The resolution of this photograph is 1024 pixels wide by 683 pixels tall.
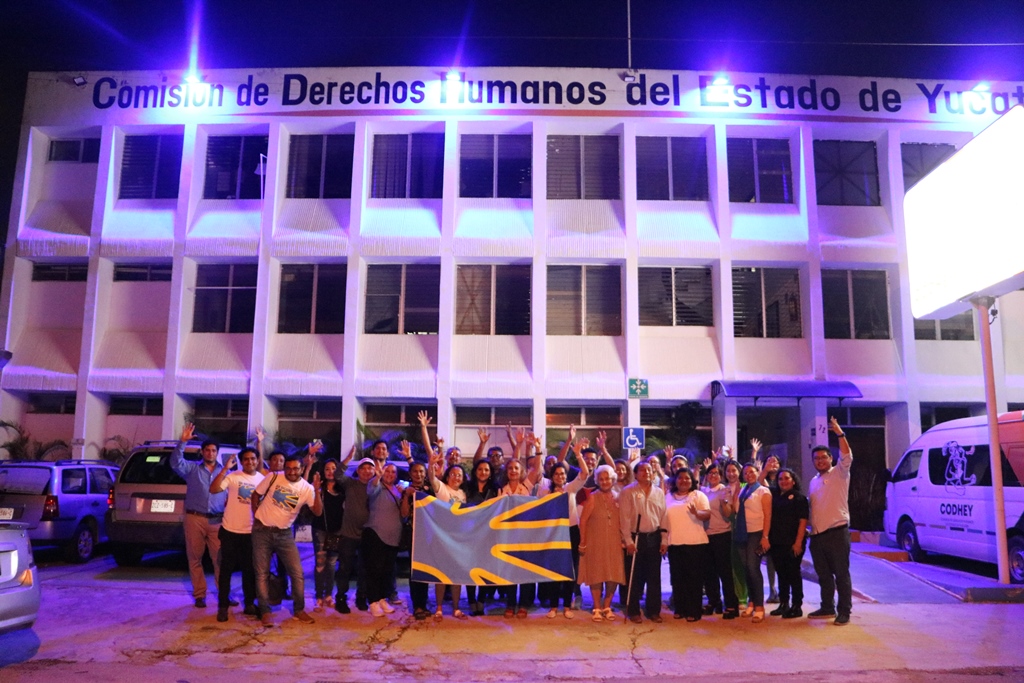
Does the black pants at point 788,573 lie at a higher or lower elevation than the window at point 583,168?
lower

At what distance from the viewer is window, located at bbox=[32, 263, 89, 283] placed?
18953 millimetres

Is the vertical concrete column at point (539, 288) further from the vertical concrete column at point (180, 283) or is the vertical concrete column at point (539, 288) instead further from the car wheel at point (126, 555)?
the car wheel at point (126, 555)

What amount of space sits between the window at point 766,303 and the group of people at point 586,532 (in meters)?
9.47

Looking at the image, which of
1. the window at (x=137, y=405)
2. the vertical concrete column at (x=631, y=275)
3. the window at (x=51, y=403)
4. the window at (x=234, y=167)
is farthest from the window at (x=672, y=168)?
the window at (x=51, y=403)

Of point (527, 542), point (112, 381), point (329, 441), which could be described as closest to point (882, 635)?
point (527, 542)

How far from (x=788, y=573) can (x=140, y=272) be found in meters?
16.5

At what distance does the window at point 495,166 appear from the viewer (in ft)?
60.6

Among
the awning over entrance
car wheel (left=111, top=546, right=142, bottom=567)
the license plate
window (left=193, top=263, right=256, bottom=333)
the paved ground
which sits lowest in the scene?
the paved ground

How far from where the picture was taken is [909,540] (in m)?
12.8

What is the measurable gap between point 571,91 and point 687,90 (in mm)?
2753

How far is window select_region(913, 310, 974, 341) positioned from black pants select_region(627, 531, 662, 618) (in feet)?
41.0

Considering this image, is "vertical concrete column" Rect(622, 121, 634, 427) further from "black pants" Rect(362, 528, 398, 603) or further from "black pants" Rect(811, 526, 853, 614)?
"black pants" Rect(362, 528, 398, 603)

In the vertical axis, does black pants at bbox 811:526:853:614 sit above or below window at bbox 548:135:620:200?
below

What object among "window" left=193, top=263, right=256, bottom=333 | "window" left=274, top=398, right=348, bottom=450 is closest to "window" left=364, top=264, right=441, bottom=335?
"window" left=274, top=398, right=348, bottom=450
